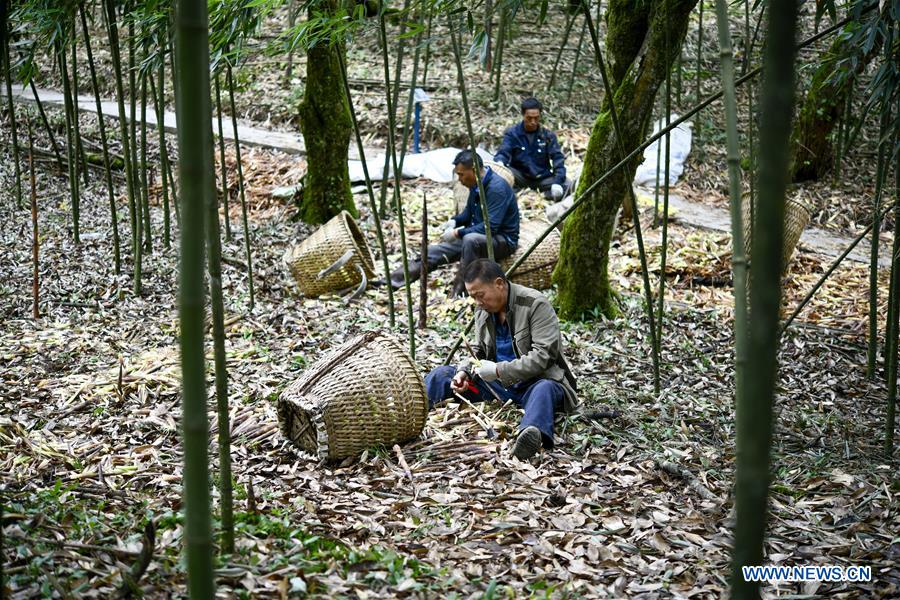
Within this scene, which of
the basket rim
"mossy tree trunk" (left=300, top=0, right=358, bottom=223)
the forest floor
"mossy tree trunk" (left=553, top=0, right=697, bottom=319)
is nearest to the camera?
the forest floor

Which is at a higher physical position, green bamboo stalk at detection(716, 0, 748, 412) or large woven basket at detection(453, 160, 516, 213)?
green bamboo stalk at detection(716, 0, 748, 412)

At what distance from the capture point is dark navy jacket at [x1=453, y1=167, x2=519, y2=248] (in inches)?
224

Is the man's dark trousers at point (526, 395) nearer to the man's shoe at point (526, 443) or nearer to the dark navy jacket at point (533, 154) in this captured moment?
the man's shoe at point (526, 443)

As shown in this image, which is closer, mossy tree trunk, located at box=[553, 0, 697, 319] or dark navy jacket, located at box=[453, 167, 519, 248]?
mossy tree trunk, located at box=[553, 0, 697, 319]

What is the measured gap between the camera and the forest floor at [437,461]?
2336 mm

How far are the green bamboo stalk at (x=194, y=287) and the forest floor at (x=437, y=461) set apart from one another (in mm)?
583

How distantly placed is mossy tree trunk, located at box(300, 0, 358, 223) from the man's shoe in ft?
14.0

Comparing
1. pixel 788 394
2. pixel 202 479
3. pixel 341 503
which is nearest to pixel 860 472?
pixel 788 394

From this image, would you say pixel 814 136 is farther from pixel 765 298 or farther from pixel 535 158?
pixel 765 298

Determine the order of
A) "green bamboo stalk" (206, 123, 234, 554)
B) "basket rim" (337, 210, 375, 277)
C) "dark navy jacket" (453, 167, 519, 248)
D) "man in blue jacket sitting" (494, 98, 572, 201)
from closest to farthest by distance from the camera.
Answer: "green bamboo stalk" (206, 123, 234, 554)
"dark navy jacket" (453, 167, 519, 248)
"basket rim" (337, 210, 375, 277)
"man in blue jacket sitting" (494, 98, 572, 201)

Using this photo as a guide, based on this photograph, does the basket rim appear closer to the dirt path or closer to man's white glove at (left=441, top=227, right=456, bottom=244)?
man's white glove at (left=441, top=227, right=456, bottom=244)

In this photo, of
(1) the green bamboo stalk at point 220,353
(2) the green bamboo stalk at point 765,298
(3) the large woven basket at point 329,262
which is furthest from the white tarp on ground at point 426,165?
(2) the green bamboo stalk at point 765,298

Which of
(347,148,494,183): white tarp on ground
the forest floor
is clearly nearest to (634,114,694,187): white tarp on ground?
(347,148,494,183): white tarp on ground

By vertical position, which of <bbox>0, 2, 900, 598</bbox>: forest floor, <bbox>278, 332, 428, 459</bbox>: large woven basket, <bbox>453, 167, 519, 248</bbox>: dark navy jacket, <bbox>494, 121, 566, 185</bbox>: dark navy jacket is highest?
<bbox>494, 121, 566, 185</bbox>: dark navy jacket
